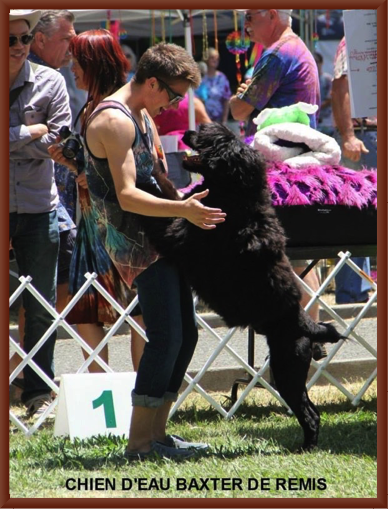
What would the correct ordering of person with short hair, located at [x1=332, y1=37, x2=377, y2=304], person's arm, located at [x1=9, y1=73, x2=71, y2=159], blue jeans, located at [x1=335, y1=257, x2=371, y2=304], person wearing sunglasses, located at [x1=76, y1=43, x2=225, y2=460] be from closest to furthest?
person wearing sunglasses, located at [x1=76, y1=43, x2=225, y2=460]
person's arm, located at [x1=9, y1=73, x2=71, y2=159]
person with short hair, located at [x1=332, y1=37, x2=377, y2=304]
blue jeans, located at [x1=335, y1=257, x2=371, y2=304]

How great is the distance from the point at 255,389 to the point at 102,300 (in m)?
1.02

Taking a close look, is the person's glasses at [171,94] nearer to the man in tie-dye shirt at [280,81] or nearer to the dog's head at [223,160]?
the dog's head at [223,160]

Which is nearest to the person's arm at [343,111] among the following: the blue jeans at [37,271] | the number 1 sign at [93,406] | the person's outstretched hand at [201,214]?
the blue jeans at [37,271]

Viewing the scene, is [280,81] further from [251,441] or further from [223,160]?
[251,441]

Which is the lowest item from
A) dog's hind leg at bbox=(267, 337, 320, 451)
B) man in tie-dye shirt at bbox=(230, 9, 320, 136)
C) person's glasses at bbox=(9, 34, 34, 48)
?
dog's hind leg at bbox=(267, 337, 320, 451)

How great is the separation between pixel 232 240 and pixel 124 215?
0.40m

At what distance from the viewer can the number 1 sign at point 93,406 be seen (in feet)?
12.4

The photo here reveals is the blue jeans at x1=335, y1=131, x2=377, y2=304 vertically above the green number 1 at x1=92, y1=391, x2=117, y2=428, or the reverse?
the green number 1 at x1=92, y1=391, x2=117, y2=428

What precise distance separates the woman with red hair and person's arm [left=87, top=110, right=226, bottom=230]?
0.86m

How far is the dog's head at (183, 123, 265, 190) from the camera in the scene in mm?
3125

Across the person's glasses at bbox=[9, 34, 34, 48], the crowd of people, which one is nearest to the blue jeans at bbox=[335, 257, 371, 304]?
the crowd of people

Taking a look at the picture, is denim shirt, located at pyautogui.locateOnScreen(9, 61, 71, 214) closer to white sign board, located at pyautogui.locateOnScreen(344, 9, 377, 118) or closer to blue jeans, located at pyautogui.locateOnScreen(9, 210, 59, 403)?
blue jeans, located at pyautogui.locateOnScreen(9, 210, 59, 403)

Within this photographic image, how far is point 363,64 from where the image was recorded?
175 inches

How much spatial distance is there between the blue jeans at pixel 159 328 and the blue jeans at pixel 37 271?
3.74ft
